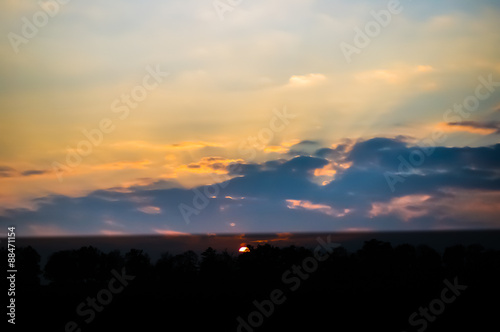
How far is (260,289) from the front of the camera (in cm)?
2056

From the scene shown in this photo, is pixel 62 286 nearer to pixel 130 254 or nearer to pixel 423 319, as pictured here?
pixel 130 254

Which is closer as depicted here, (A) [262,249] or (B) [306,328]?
(B) [306,328]

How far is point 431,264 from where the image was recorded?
81.1ft

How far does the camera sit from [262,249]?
24.4 metres

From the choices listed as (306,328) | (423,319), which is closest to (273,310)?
(306,328)

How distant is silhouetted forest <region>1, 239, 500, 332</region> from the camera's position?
17281 mm

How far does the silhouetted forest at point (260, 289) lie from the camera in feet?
56.7

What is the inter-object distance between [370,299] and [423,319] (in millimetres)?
2398

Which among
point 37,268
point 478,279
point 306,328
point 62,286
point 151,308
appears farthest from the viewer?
point 37,268

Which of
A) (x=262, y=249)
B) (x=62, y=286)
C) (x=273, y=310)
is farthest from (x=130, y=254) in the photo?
(x=273, y=310)

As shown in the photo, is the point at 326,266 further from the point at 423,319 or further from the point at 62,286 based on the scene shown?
the point at 62,286

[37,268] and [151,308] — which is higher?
[37,268]

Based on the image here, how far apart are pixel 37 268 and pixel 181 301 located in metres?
9.76

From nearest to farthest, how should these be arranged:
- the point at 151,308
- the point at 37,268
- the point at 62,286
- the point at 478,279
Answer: the point at 151,308 → the point at 478,279 → the point at 62,286 → the point at 37,268
